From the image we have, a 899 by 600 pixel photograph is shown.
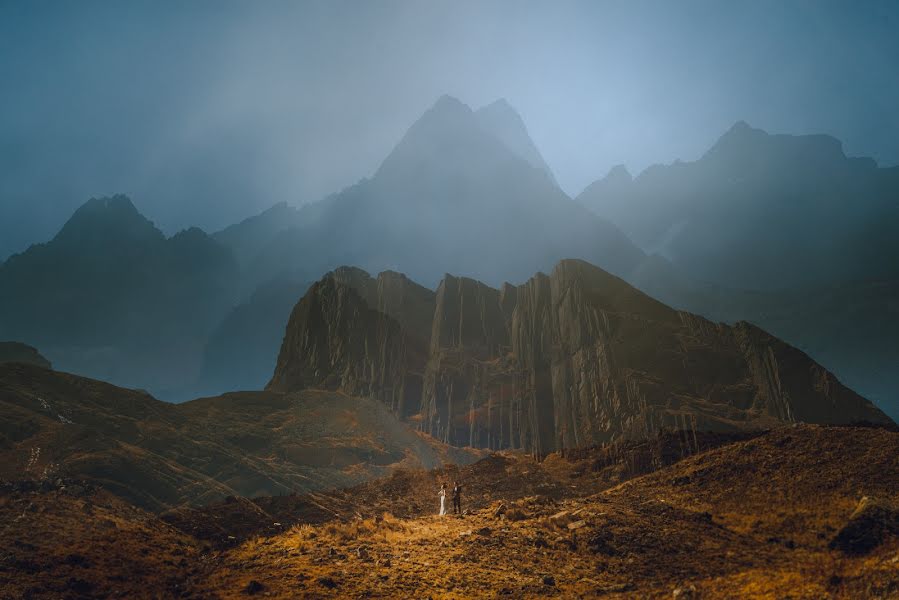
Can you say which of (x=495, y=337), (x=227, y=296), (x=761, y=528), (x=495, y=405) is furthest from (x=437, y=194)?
(x=761, y=528)

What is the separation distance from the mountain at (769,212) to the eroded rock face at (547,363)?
243 feet

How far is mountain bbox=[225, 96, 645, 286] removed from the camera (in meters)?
152

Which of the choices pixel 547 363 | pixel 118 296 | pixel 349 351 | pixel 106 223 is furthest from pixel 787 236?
pixel 106 223

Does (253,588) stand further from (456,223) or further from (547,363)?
(456,223)

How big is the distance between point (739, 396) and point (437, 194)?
5517 inches

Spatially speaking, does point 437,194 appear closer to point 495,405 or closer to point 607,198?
point 607,198

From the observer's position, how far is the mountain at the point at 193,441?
33.1m

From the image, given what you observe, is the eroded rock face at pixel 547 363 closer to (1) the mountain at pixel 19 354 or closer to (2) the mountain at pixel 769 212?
(1) the mountain at pixel 19 354

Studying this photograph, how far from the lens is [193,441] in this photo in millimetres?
45562

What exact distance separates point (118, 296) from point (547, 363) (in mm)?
152123

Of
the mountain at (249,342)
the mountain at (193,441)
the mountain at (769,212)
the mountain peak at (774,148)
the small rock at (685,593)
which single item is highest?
the mountain peak at (774,148)

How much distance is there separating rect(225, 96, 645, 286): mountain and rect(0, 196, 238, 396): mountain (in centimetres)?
2467

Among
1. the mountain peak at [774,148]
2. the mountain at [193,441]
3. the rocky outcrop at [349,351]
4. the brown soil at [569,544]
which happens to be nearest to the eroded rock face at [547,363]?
the rocky outcrop at [349,351]

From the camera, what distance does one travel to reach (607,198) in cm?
18638
